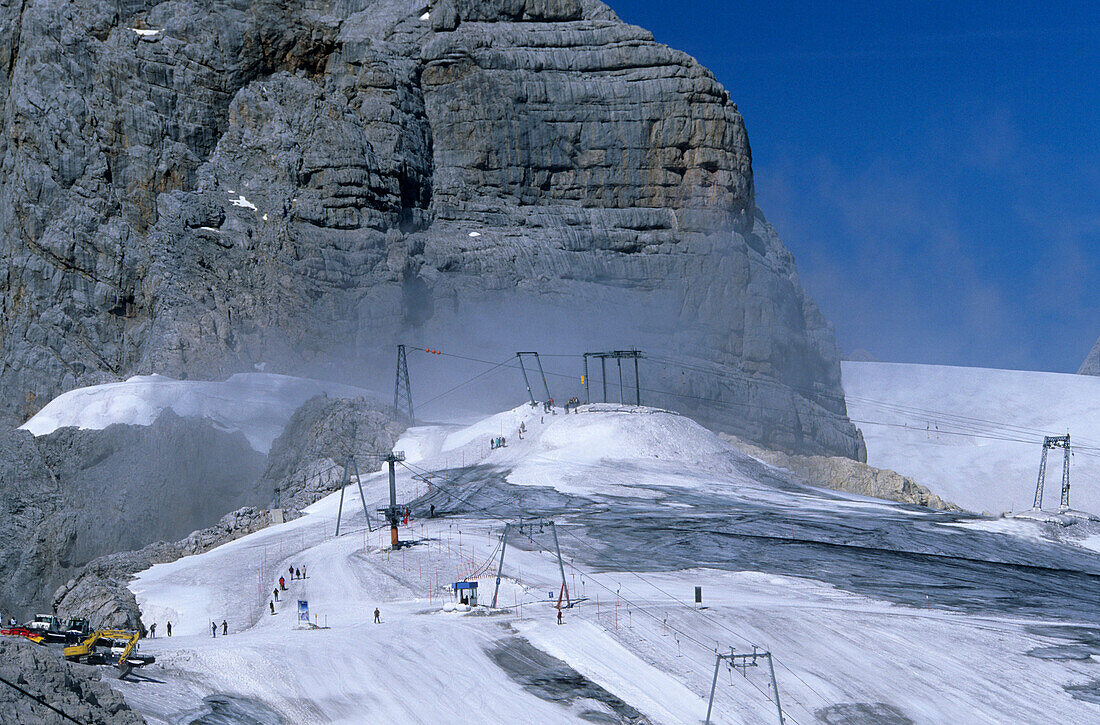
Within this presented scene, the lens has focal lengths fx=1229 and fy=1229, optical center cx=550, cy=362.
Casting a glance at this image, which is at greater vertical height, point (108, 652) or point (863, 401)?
point (108, 652)

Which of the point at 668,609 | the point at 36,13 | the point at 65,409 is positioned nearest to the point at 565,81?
the point at 36,13

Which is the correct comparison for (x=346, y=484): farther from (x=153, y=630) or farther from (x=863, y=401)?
(x=863, y=401)

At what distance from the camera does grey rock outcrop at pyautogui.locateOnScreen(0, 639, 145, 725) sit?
2939 cm

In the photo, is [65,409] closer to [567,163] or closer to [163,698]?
[567,163]

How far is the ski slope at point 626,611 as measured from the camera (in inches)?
1631

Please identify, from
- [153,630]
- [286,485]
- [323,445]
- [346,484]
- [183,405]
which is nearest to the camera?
[153,630]

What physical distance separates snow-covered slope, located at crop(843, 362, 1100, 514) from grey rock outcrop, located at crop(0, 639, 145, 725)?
121695 millimetres

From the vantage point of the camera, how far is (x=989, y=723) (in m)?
43.6

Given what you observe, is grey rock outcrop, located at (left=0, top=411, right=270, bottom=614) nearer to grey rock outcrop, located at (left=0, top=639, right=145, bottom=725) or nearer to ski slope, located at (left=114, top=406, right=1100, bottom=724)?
ski slope, located at (left=114, top=406, right=1100, bottom=724)

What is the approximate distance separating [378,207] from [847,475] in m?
59.7

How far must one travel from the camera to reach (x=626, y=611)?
2037 inches

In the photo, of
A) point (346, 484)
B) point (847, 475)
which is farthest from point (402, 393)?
point (847, 475)

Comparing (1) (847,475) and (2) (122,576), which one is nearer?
(2) (122,576)

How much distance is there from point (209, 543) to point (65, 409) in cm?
3828
